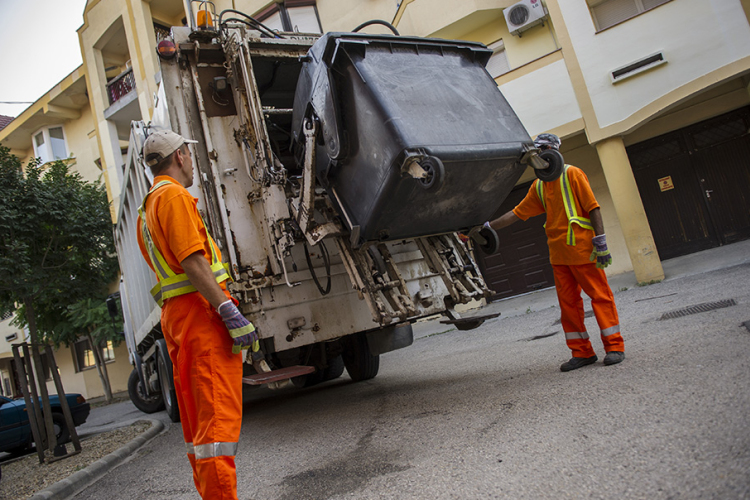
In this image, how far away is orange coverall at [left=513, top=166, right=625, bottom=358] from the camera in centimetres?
330

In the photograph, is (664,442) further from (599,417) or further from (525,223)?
(525,223)

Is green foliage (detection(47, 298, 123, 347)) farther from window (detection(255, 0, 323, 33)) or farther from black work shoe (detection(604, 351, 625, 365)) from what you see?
black work shoe (detection(604, 351, 625, 365))

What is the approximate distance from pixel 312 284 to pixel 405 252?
742 millimetres

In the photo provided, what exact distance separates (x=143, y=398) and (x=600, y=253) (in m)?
6.94

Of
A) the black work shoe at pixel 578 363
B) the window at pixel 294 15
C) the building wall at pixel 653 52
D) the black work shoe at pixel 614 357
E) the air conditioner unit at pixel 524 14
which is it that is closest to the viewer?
the black work shoe at pixel 614 357

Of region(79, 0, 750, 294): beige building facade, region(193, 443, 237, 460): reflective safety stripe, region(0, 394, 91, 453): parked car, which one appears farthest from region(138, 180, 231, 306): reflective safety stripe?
region(0, 394, 91, 453): parked car

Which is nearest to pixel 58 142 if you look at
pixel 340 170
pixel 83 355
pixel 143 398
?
pixel 83 355

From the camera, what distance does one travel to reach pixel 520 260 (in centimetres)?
1085

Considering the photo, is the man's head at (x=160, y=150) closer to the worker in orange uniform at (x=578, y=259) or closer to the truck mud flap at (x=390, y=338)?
the worker in orange uniform at (x=578, y=259)

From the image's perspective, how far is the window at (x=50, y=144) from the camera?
747 inches

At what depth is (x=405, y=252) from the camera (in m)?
3.96

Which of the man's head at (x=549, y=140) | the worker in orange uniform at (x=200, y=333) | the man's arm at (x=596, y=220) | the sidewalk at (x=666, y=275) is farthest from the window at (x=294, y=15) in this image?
the worker in orange uniform at (x=200, y=333)

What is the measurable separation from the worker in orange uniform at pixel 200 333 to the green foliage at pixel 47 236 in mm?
6375

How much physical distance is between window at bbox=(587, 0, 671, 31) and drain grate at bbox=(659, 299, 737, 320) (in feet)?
20.7
